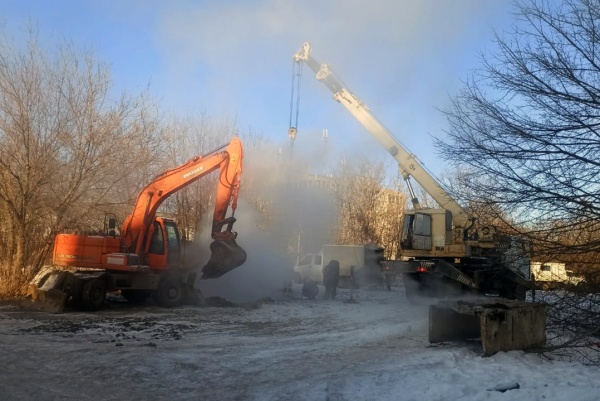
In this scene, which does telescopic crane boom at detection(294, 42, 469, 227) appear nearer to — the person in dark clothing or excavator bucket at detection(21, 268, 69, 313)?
the person in dark clothing

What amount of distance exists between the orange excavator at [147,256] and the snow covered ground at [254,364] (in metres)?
1.55

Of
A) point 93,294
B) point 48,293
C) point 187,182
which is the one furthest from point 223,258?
point 48,293

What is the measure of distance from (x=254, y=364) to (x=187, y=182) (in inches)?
362

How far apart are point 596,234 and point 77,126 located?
15.7 m

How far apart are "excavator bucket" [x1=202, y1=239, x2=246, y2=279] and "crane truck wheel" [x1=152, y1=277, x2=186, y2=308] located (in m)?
1.26

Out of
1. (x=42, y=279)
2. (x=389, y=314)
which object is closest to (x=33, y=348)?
(x=42, y=279)

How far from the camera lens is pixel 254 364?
8273 mm

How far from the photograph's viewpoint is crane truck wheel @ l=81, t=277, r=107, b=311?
13.9 m

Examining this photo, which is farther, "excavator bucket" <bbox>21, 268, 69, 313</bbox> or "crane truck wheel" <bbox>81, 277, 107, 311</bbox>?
"crane truck wheel" <bbox>81, 277, 107, 311</bbox>

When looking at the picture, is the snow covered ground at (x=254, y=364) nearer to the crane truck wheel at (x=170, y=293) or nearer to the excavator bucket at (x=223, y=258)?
the excavator bucket at (x=223, y=258)

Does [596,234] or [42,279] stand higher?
[596,234]

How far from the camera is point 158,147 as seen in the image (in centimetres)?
2088

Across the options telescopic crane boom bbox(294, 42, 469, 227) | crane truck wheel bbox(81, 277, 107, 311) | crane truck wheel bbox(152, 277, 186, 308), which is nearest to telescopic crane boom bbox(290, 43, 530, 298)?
telescopic crane boom bbox(294, 42, 469, 227)

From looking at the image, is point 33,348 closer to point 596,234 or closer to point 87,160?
point 596,234
